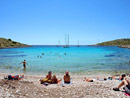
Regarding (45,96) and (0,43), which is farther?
(0,43)

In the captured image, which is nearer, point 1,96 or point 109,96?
point 1,96

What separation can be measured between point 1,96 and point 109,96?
6038 mm

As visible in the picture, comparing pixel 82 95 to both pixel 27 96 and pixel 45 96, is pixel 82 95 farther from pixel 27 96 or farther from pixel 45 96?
pixel 27 96

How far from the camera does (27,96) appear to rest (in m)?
7.20

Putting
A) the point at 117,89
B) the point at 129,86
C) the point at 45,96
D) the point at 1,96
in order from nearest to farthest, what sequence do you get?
1. the point at 1,96
2. the point at 45,96
3. the point at 129,86
4. the point at 117,89

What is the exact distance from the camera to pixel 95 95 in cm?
799

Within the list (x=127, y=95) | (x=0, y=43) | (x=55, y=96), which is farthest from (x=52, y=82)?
(x=0, y=43)

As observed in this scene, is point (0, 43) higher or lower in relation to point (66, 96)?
higher

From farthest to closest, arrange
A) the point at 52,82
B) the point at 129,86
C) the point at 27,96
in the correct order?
the point at 52,82 < the point at 129,86 < the point at 27,96

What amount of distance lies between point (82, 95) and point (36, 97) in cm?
276

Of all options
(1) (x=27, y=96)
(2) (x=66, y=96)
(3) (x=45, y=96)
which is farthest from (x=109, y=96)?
(1) (x=27, y=96)

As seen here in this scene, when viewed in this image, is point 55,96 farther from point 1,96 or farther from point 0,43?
point 0,43

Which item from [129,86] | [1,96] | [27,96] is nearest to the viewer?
[1,96]

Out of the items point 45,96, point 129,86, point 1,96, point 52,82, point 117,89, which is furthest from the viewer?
point 52,82
